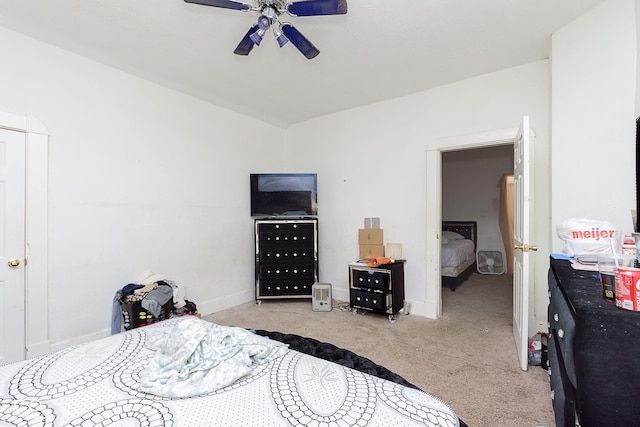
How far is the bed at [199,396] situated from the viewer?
0.88 meters

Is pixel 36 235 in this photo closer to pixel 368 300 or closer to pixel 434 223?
pixel 368 300

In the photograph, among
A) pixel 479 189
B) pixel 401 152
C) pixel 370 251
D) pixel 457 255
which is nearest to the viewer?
pixel 401 152

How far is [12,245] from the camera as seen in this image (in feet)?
7.18

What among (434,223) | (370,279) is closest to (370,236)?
(370,279)

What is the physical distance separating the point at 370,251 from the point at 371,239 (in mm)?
150

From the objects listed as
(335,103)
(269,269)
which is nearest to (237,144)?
(335,103)

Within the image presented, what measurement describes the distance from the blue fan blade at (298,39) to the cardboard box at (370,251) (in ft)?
7.66

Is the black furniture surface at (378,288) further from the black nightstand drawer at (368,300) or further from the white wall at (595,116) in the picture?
the white wall at (595,116)

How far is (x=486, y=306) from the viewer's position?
3670 millimetres

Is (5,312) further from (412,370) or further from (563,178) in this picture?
(563,178)

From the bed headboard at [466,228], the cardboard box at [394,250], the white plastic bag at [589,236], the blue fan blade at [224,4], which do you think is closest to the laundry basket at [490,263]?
the bed headboard at [466,228]

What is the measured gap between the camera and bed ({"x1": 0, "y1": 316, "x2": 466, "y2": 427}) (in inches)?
34.5

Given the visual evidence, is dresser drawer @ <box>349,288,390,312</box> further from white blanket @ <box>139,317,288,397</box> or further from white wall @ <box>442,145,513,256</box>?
white wall @ <box>442,145,513,256</box>

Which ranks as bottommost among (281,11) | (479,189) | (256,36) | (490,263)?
(490,263)
